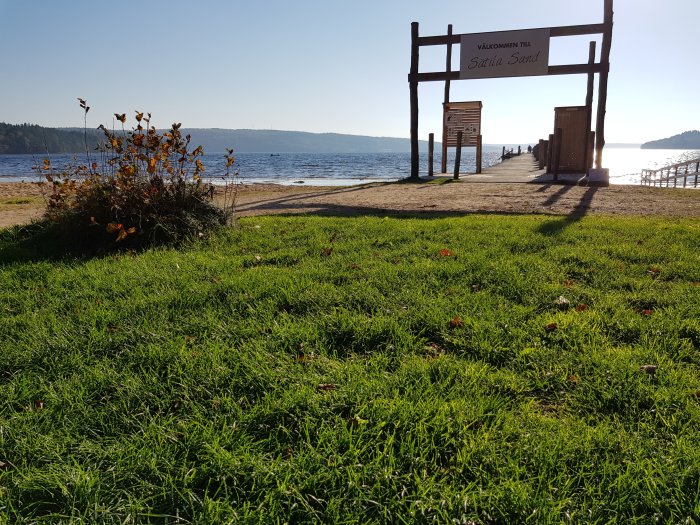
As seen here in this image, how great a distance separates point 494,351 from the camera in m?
2.69

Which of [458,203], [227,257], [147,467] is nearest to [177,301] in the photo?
[227,257]

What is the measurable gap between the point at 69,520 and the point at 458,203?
837cm

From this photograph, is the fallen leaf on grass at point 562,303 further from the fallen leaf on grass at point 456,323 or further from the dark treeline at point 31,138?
the dark treeline at point 31,138

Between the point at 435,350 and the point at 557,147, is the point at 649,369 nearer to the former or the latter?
the point at 435,350

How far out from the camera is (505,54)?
1336 cm

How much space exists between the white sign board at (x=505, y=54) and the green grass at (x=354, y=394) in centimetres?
1061

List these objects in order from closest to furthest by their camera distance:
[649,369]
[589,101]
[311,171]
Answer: [649,369]
[589,101]
[311,171]

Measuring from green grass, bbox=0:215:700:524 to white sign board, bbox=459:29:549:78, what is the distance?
1061 centimetres

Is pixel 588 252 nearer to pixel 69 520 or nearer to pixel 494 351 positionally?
pixel 494 351

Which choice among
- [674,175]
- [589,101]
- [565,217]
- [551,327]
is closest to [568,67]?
[589,101]

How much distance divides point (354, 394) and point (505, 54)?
13.6 metres

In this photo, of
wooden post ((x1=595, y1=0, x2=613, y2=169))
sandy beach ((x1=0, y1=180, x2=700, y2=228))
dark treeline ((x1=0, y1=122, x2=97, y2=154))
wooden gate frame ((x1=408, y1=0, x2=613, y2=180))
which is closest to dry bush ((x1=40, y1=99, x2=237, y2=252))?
sandy beach ((x1=0, y1=180, x2=700, y2=228))

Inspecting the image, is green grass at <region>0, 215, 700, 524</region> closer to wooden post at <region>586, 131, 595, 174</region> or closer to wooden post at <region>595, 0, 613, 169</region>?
wooden post at <region>595, 0, 613, 169</region>

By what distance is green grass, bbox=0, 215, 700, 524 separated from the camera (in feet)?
5.38
